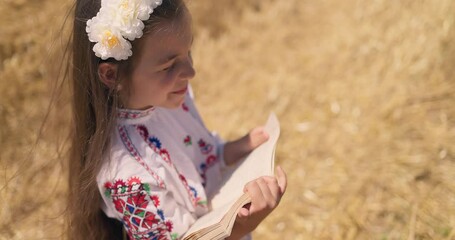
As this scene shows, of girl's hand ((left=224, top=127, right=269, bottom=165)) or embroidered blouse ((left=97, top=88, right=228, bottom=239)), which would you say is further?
girl's hand ((left=224, top=127, right=269, bottom=165))

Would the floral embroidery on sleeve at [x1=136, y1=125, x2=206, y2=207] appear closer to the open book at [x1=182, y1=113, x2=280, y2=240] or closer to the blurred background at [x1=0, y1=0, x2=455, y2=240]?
the open book at [x1=182, y1=113, x2=280, y2=240]

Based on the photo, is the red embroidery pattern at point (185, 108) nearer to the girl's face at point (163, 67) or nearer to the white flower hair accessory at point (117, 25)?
the girl's face at point (163, 67)

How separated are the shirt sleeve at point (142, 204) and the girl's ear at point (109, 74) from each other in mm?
244

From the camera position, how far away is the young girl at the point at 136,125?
1486 mm

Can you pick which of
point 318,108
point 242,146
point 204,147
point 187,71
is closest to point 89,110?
point 187,71

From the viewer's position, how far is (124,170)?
157 cm

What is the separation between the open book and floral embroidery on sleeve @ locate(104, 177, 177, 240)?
0.08 meters

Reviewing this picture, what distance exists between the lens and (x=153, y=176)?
1571 millimetres

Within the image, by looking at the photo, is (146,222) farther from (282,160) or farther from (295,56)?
(295,56)

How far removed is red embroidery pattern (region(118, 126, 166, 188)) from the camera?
1.58 meters

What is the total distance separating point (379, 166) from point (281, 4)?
196 cm

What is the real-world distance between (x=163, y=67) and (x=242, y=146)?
0.56 m

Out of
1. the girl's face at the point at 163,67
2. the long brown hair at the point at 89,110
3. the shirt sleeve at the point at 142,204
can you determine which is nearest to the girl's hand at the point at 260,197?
the shirt sleeve at the point at 142,204

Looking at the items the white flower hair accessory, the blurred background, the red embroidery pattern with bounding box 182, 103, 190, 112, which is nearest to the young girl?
the white flower hair accessory
